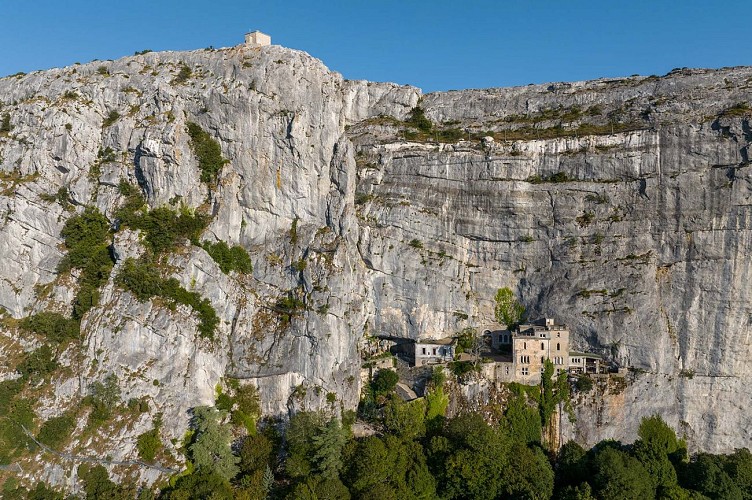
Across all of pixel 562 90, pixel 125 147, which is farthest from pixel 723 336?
pixel 125 147

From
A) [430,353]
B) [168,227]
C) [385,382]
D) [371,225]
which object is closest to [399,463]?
[385,382]

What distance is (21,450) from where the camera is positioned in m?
44.3

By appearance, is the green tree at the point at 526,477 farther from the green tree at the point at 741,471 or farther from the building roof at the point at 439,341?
the green tree at the point at 741,471

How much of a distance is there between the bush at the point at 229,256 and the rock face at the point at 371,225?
91 centimetres

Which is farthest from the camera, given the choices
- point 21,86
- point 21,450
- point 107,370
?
point 21,86

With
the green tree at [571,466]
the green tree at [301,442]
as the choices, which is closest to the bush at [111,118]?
the green tree at [301,442]

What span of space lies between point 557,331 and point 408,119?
1196 inches

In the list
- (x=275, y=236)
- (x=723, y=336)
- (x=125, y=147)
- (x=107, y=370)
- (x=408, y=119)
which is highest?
(x=408, y=119)

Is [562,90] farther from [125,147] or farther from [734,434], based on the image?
[125,147]

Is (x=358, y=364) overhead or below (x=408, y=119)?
below

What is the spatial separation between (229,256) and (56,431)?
20044 millimetres

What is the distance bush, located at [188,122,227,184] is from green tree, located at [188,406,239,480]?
2242 centimetres

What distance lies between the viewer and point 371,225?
58094 millimetres

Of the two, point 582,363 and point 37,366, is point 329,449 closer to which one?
point 37,366
